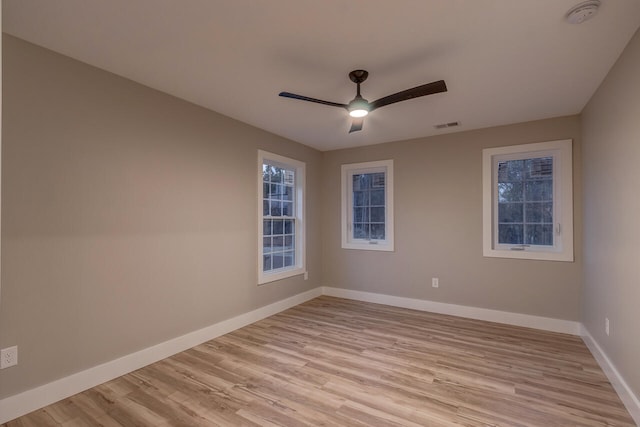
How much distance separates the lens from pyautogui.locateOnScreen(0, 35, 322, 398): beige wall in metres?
2.20

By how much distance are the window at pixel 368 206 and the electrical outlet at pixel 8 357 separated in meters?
3.88

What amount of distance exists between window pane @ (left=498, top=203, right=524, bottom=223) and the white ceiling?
1.20 m

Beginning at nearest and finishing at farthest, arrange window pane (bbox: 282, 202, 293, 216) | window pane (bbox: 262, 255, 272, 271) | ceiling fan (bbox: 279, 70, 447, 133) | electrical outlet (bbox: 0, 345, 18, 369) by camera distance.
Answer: electrical outlet (bbox: 0, 345, 18, 369) → ceiling fan (bbox: 279, 70, 447, 133) → window pane (bbox: 262, 255, 272, 271) → window pane (bbox: 282, 202, 293, 216)

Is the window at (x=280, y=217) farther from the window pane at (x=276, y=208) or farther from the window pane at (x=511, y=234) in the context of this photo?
the window pane at (x=511, y=234)

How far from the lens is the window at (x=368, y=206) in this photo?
15.8 ft

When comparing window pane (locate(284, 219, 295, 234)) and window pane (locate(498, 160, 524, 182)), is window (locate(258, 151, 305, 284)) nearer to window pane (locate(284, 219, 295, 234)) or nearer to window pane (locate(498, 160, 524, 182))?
window pane (locate(284, 219, 295, 234))

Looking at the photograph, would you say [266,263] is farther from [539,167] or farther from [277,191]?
[539,167]

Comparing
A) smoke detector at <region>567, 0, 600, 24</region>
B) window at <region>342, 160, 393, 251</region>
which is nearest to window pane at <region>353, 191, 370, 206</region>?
window at <region>342, 160, 393, 251</region>

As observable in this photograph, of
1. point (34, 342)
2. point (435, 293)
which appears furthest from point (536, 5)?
point (34, 342)

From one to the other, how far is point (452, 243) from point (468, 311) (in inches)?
34.4

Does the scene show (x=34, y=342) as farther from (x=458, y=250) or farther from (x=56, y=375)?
(x=458, y=250)

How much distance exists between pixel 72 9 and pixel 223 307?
2815mm

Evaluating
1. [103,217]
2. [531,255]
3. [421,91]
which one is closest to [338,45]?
[421,91]

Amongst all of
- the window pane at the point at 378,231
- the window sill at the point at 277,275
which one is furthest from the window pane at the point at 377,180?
the window sill at the point at 277,275
